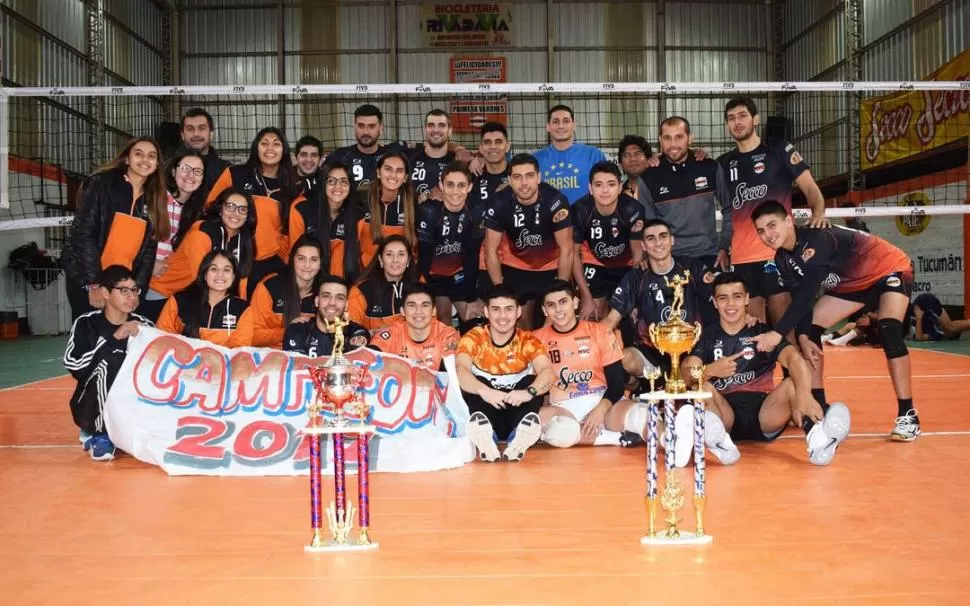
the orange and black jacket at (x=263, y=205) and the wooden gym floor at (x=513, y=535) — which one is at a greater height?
the orange and black jacket at (x=263, y=205)

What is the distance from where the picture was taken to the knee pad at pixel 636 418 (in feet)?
20.5

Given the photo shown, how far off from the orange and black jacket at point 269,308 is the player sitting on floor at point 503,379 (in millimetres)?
1346

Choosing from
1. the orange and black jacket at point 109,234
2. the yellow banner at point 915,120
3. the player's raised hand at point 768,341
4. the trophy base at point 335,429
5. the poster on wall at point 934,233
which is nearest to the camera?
the trophy base at point 335,429

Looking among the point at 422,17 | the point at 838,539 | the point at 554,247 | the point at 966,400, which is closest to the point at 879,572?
the point at 838,539

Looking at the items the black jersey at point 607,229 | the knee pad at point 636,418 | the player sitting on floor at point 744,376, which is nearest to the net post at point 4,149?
the black jersey at point 607,229

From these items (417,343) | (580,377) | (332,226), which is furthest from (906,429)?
(332,226)

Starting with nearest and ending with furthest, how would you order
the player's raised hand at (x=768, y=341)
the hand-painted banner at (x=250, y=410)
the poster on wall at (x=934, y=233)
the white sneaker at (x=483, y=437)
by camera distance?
the hand-painted banner at (x=250, y=410) → the white sneaker at (x=483, y=437) → the player's raised hand at (x=768, y=341) → the poster on wall at (x=934, y=233)

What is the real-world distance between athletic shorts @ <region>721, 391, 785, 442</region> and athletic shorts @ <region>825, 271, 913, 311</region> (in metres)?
1.18

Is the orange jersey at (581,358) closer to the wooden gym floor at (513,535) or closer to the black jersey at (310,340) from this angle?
the wooden gym floor at (513,535)

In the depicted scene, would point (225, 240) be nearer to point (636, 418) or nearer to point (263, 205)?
point (263, 205)

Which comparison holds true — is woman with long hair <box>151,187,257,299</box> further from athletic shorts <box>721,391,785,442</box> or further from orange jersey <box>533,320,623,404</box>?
athletic shorts <box>721,391,785,442</box>

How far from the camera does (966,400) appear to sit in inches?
332

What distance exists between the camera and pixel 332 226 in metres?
7.32

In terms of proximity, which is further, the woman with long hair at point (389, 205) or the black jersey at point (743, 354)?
the woman with long hair at point (389, 205)
